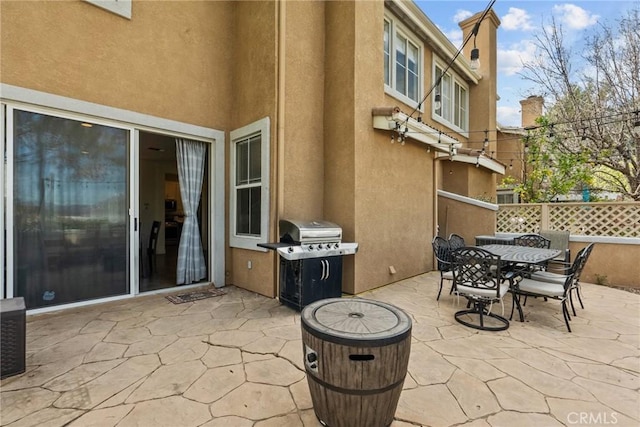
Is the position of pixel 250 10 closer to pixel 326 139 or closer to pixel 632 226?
pixel 326 139

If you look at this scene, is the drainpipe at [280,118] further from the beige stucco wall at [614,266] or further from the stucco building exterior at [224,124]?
the beige stucco wall at [614,266]

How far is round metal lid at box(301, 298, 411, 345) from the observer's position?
1.78 meters

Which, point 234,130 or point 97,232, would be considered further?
point 234,130

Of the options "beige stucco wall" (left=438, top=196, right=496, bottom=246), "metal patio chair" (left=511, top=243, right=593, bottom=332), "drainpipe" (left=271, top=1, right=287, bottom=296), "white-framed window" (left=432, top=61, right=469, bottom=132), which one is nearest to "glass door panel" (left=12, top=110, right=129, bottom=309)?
"drainpipe" (left=271, top=1, right=287, bottom=296)

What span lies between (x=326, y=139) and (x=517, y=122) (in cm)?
1362

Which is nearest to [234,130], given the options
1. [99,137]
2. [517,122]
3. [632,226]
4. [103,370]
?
[99,137]

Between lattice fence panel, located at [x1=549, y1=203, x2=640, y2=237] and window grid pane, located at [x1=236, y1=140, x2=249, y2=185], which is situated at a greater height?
window grid pane, located at [x1=236, y1=140, x2=249, y2=185]

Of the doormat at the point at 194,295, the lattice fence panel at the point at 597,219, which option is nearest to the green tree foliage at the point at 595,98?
the lattice fence panel at the point at 597,219

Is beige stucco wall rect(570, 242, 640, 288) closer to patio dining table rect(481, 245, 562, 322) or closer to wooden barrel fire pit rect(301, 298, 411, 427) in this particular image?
patio dining table rect(481, 245, 562, 322)

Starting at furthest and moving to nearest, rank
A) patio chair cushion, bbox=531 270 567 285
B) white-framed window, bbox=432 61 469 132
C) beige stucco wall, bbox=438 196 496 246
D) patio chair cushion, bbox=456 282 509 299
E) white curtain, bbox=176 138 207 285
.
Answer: white-framed window, bbox=432 61 469 132, beige stucco wall, bbox=438 196 496 246, white curtain, bbox=176 138 207 285, patio chair cushion, bbox=531 270 567 285, patio chair cushion, bbox=456 282 509 299

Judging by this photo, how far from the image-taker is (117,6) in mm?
4512

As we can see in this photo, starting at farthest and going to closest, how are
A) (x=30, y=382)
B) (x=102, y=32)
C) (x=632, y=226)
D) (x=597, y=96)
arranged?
(x=597, y=96) → (x=632, y=226) → (x=102, y=32) → (x=30, y=382)

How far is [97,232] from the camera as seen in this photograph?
451cm

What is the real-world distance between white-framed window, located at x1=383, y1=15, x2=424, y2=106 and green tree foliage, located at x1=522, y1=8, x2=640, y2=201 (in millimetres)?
3978
